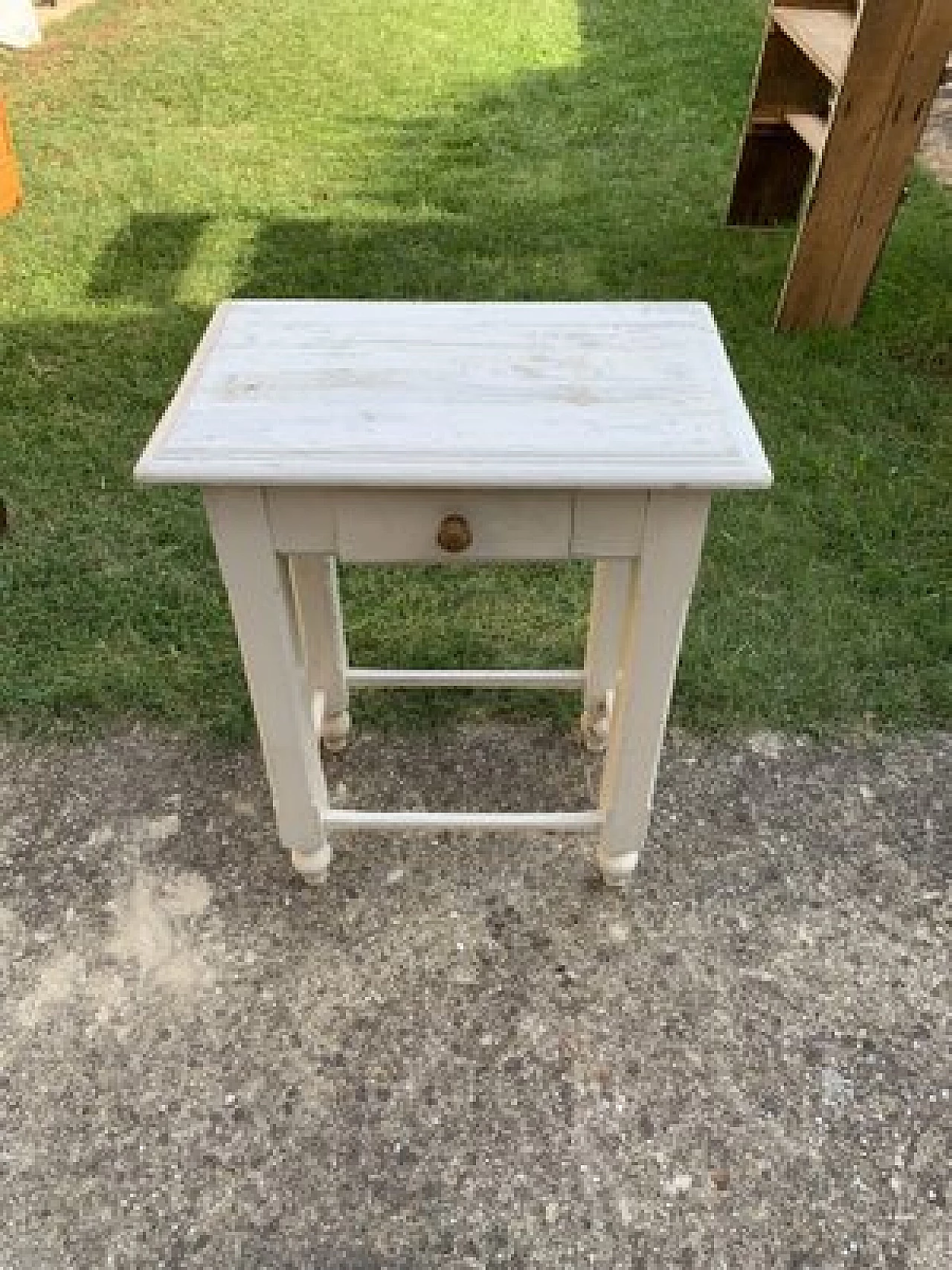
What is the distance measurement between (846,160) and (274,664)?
267 cm

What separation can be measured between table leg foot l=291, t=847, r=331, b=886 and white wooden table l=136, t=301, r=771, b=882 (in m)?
0.22

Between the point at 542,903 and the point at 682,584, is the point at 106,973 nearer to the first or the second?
the point at 542,903

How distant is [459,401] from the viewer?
4.84 feet

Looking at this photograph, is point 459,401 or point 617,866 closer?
point 459,401

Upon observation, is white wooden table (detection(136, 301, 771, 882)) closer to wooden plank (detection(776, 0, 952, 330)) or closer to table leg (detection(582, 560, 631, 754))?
table leg (detection(582, 560, 631, 754))

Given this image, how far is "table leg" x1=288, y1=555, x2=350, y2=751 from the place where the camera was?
2018 millimetres

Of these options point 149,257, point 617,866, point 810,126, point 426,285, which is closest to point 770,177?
point 810,126

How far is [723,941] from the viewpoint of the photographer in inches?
76.5

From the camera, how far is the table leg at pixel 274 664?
4.80 ft

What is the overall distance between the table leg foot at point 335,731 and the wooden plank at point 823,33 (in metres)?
2.46

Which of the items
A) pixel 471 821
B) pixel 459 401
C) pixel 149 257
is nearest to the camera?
pixel 459 401

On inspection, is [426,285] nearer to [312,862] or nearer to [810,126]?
[810,126]

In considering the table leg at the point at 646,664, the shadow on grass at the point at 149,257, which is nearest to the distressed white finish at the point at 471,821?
the table leg at the point at 646,664

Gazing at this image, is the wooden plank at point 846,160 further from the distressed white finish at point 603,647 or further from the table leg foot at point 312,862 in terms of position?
the table leg foot at point 312,862
